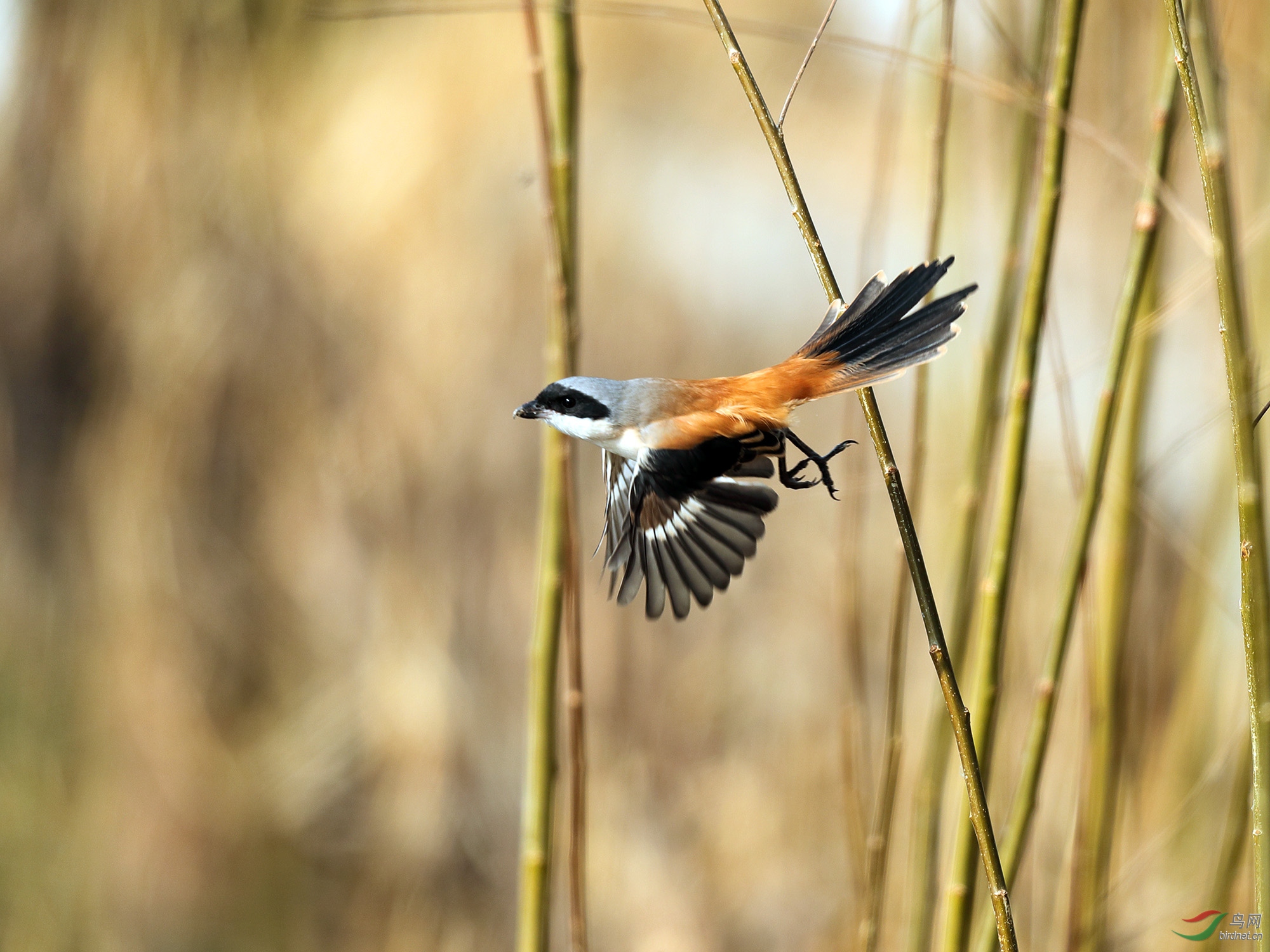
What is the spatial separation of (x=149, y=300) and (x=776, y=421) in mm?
2473

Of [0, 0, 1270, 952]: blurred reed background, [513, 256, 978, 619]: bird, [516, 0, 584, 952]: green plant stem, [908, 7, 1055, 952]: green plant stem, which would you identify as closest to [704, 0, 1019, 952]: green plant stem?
[513, 256, 978, 619]: bird

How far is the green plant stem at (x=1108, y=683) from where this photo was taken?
71 cm

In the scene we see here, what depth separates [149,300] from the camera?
2600 millimetres

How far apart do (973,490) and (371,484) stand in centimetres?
203

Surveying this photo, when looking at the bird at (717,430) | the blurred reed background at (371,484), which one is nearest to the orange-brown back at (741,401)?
the bird at (717,430)

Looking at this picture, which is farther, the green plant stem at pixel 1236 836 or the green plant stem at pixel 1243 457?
the green plant stem at pixel 1236 836

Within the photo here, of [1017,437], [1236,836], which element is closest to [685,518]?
[1017,437]

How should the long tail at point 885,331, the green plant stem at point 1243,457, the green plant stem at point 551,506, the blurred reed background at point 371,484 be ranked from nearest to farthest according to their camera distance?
the green plant stem at point 1243,457 < the long tail at point 885,331 < the green plant stem at point 551,506 < the blurred reed background at point 371,484

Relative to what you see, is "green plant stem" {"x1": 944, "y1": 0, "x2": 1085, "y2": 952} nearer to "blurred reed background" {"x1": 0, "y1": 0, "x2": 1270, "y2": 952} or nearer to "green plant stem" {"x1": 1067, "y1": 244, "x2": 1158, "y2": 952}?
"green plant stem" {"x1": 1067, "y1": 244, "x2": 1158, "y2": 952}

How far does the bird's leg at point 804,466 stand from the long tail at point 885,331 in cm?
3

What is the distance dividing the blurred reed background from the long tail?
1566 mm

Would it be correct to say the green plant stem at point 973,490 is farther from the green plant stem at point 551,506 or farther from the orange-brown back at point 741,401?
the green plant stem at point 551,506

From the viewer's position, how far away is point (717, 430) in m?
0.53

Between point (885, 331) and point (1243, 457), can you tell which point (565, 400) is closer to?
point (885, 331)
